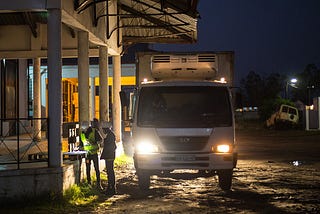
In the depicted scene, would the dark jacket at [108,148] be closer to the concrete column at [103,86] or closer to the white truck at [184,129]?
the white truck at [184,129]

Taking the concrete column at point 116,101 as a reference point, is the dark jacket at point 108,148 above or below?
below

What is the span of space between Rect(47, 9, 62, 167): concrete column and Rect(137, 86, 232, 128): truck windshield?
1881 mm

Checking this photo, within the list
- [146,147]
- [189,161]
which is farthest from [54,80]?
[189,161]

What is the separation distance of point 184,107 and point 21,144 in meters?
9.01

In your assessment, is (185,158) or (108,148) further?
(108,148)

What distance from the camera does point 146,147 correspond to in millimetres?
11281

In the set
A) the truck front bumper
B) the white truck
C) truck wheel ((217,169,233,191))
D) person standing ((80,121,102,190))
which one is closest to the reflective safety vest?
person standing ((80,121,102,190))

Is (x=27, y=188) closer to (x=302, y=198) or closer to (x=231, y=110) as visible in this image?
(x=231, y=110)

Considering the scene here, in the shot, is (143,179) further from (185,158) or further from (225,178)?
(225,178)

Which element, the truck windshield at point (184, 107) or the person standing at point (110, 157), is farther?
the person standing at point (110, 157)

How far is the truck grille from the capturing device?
36.7 feet

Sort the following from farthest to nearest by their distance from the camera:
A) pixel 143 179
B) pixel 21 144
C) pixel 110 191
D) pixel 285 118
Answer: pixel 285 118 → pixel 21 144 → pixel 143 179 → pixel 110 191

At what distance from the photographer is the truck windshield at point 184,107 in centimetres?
1130

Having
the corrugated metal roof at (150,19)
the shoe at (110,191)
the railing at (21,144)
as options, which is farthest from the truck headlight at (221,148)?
the corrugated metal roof at (150,19)
